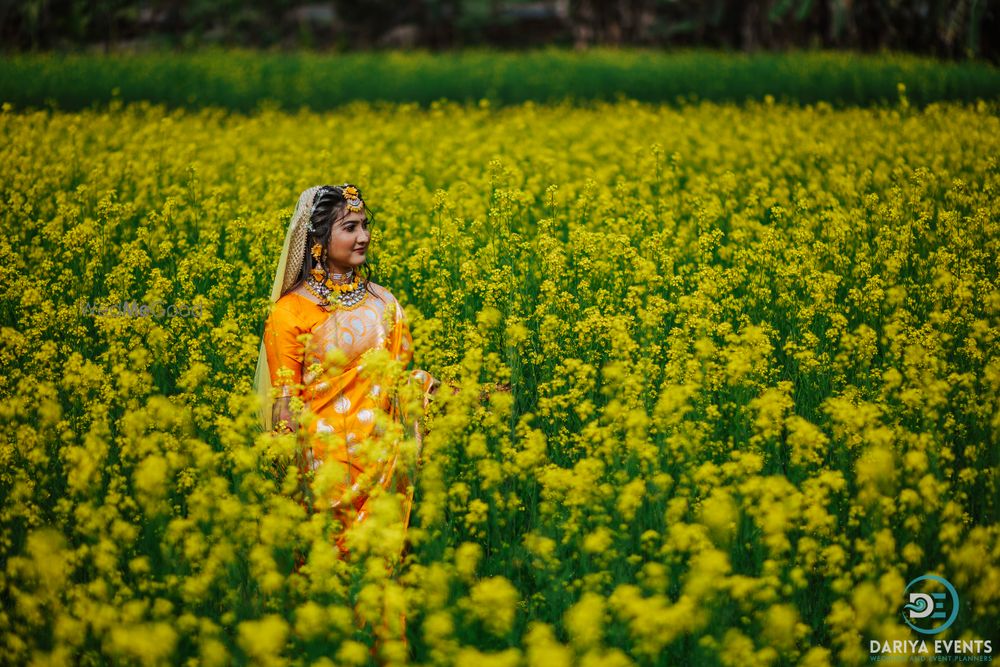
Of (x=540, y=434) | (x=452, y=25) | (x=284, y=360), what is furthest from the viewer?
(x=452, y=25)

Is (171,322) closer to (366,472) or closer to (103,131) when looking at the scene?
(366,472)

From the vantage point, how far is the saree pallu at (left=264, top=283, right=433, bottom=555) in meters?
3.63

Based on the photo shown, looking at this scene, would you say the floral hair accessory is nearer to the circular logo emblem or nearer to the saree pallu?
the saree pallu

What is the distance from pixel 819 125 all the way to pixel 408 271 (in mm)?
5797

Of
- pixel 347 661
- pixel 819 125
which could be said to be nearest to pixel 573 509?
pixel 347 661

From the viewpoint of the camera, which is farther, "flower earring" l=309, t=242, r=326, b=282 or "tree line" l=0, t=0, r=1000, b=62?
"tree line" l=0, t=0, r=1000, b=62

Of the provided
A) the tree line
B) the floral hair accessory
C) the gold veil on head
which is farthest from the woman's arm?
the tree line

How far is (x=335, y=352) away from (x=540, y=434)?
0.85m

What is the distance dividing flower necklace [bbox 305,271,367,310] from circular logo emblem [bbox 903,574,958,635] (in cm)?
240

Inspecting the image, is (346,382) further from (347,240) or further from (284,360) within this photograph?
(347,240)

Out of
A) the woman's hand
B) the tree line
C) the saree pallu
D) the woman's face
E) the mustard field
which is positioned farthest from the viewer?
the tree line

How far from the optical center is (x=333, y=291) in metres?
4.04

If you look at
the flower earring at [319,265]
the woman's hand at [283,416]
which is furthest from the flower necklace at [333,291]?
the woman's hand at [283,416]

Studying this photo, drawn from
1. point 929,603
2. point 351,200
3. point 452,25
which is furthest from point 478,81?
point 452,25
